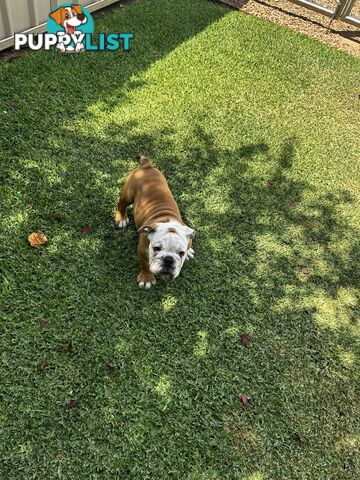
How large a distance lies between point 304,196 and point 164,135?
239 centimetres

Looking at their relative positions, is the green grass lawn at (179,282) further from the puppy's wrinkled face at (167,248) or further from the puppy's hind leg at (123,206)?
the puppy's wrinkled face at (167,248)

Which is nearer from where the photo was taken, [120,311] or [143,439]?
[143,439]

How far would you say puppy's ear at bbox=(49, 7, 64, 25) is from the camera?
282 inches

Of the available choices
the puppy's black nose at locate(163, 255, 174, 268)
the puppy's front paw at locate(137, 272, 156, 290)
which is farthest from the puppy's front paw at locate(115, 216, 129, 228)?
the puppy's black nose at locate(163, 255, 174, 268)

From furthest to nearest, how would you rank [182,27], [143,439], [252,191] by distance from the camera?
[182,27] < [252,191] < [143,439]

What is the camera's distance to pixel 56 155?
553 cm

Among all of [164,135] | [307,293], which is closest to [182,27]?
[164,135]

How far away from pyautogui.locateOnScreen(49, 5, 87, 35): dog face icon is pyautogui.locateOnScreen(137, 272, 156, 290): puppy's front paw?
211 inches

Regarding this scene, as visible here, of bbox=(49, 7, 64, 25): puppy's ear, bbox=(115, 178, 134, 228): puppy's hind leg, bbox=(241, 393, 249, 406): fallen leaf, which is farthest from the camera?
bbox=(49, 7, 64, 25): puppy's ear

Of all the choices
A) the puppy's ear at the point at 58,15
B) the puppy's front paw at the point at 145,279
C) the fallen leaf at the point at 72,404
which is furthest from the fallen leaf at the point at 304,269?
the puppy's ear at the point at 58,15

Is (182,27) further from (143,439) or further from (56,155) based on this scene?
(143,439)

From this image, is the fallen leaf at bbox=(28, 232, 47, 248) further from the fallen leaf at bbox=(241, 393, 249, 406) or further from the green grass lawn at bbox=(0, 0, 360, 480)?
the fallen leaf at bbox=(241, 393, 249, 406)

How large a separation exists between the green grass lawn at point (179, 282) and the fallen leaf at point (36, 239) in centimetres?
9

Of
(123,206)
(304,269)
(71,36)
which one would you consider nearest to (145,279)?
(123,206)
